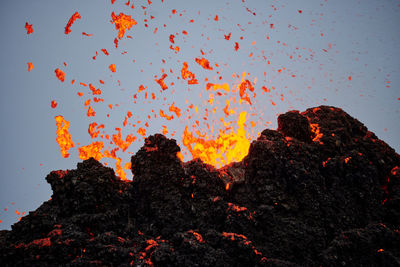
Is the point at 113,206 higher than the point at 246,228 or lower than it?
higher

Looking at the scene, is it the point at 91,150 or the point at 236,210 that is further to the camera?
the point at 91,150

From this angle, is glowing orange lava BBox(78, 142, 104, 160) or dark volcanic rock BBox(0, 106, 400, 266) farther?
glowing orange lava BBox(78, 142, 104, 160)

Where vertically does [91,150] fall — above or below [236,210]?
above

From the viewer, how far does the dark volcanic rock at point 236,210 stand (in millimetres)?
8641

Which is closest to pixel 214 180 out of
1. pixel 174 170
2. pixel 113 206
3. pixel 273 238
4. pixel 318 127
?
pixel 174 170

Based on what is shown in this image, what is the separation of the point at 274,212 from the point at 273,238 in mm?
1250

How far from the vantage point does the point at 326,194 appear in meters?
11.1

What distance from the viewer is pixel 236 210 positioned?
420 inches

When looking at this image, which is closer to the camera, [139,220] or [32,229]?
[32,229]

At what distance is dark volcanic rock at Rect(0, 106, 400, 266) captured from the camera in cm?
864

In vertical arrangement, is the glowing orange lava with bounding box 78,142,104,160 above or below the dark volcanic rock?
above

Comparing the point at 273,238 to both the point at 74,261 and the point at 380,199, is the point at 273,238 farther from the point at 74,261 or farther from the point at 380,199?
the point at 74,261

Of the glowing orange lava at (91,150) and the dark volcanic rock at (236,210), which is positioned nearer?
the dark volcanic rock at (236,210)

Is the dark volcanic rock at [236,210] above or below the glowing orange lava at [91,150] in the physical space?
below
